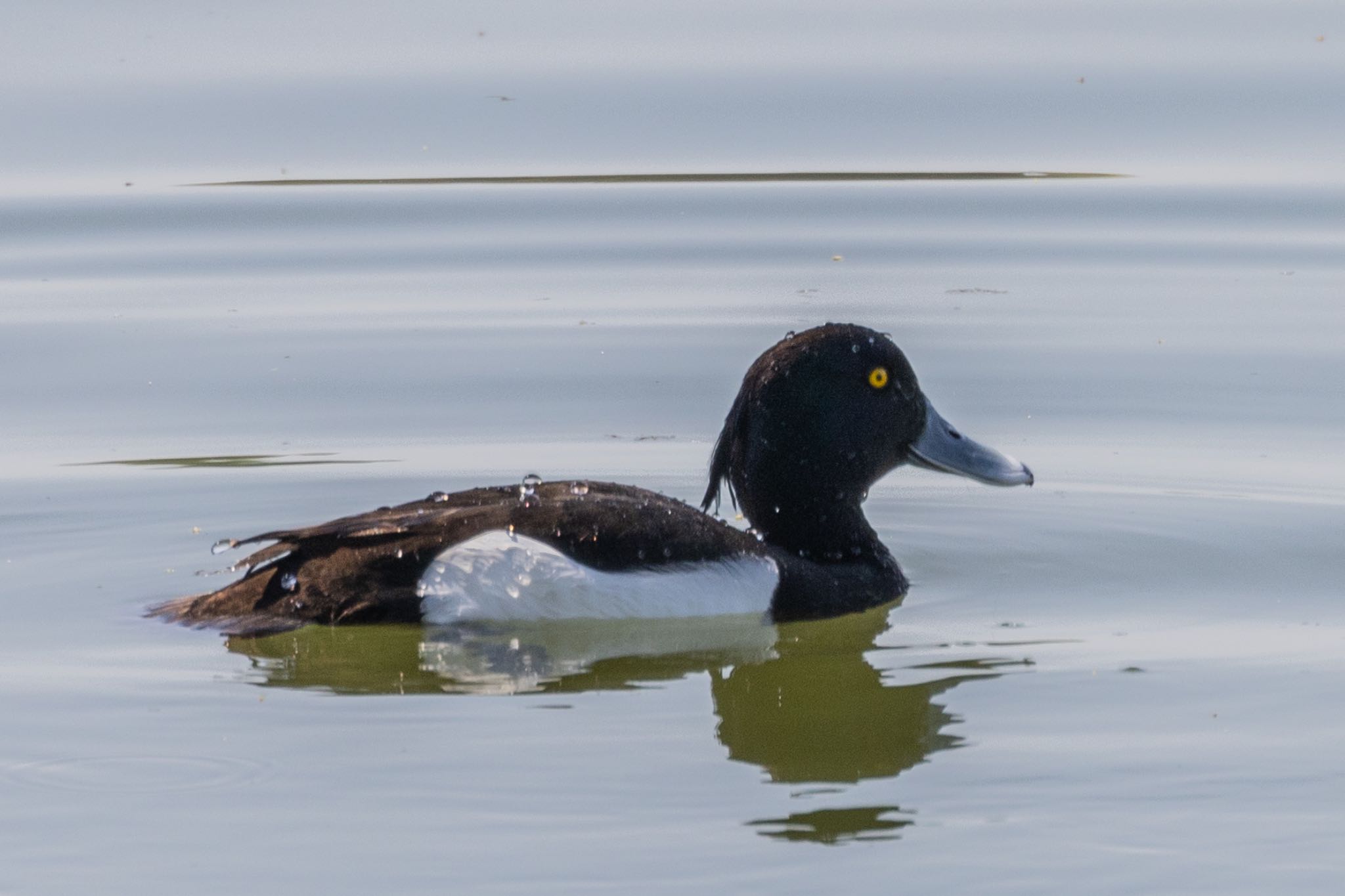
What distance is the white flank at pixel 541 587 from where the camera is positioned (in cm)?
692

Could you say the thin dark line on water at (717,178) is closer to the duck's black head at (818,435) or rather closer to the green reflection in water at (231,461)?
the green reflection in water at (231,461)

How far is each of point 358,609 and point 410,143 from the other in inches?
290

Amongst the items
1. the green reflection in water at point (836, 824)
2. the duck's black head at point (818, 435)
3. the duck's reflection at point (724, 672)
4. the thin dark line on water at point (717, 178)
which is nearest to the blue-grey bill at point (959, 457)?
the duck's black head at point (818, 435)

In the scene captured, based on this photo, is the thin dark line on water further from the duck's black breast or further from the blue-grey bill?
the duck's black breast

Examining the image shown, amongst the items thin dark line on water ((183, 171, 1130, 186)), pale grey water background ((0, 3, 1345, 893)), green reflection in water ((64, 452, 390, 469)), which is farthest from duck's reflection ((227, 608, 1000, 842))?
thin dark line on water ((183, 171, 1130, 186))

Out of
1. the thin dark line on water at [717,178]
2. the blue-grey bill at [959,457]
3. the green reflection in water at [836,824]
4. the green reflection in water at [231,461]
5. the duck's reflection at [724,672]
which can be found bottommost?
the green reflection in water at [836,824]

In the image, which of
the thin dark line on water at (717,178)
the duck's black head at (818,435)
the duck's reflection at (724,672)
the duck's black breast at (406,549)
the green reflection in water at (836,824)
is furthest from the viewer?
the thin dark line on water at (717,178)

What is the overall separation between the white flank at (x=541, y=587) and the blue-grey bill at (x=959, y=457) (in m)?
1.28

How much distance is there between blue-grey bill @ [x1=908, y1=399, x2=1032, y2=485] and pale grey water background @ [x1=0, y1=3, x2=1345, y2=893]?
291 millimetres

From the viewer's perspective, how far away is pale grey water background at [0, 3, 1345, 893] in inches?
214

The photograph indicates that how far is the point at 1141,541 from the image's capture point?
8078 millimetres

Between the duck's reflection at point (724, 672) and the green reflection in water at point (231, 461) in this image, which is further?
the green reflection in water at point (231, 461)

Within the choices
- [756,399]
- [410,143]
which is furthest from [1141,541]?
Answer: [410,143]

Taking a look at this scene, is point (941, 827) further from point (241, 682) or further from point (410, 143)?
point (410, 143)
